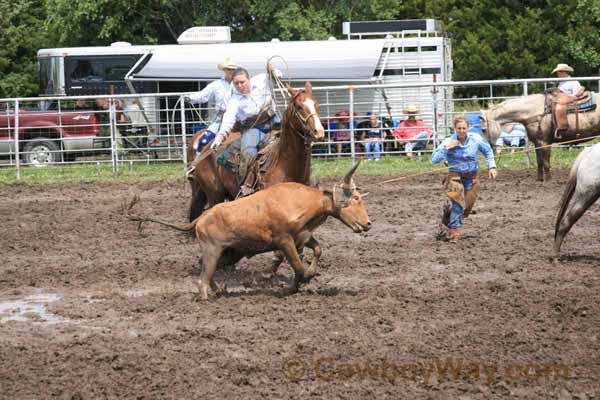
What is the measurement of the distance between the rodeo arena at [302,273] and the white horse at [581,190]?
0.01 m

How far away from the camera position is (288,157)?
26.1ft

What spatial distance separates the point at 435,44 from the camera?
800 inches

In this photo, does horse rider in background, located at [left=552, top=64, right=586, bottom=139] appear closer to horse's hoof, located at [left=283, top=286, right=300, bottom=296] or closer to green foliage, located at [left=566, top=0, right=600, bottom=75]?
horse's hoof, located at [left=283, top=286, right=300, bottom=296]

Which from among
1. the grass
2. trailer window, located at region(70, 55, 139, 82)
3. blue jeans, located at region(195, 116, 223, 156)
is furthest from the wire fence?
blue jeans, located at region(195, 116, 223, 156)

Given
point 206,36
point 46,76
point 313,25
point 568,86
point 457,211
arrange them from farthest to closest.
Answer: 1. point 313,25
2. point 46,76
3. point 206,36
4. point 568,86
5. point 457,211

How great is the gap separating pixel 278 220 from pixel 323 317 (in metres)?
0.88

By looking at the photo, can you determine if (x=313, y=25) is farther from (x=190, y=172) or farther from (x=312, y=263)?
(x=312, y=263)

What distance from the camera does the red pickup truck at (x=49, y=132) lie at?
1850cm

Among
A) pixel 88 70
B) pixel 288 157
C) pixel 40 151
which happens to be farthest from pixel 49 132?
pixel 288 157

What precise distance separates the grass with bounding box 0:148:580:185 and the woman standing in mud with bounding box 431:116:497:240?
218 inches

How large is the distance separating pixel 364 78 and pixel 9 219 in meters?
9.37

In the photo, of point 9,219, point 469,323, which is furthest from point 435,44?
point 469,323

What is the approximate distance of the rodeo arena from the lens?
5.37 m

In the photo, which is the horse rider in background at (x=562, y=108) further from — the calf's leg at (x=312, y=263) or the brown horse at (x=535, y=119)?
the calf's leg at (x=312, y=263)
